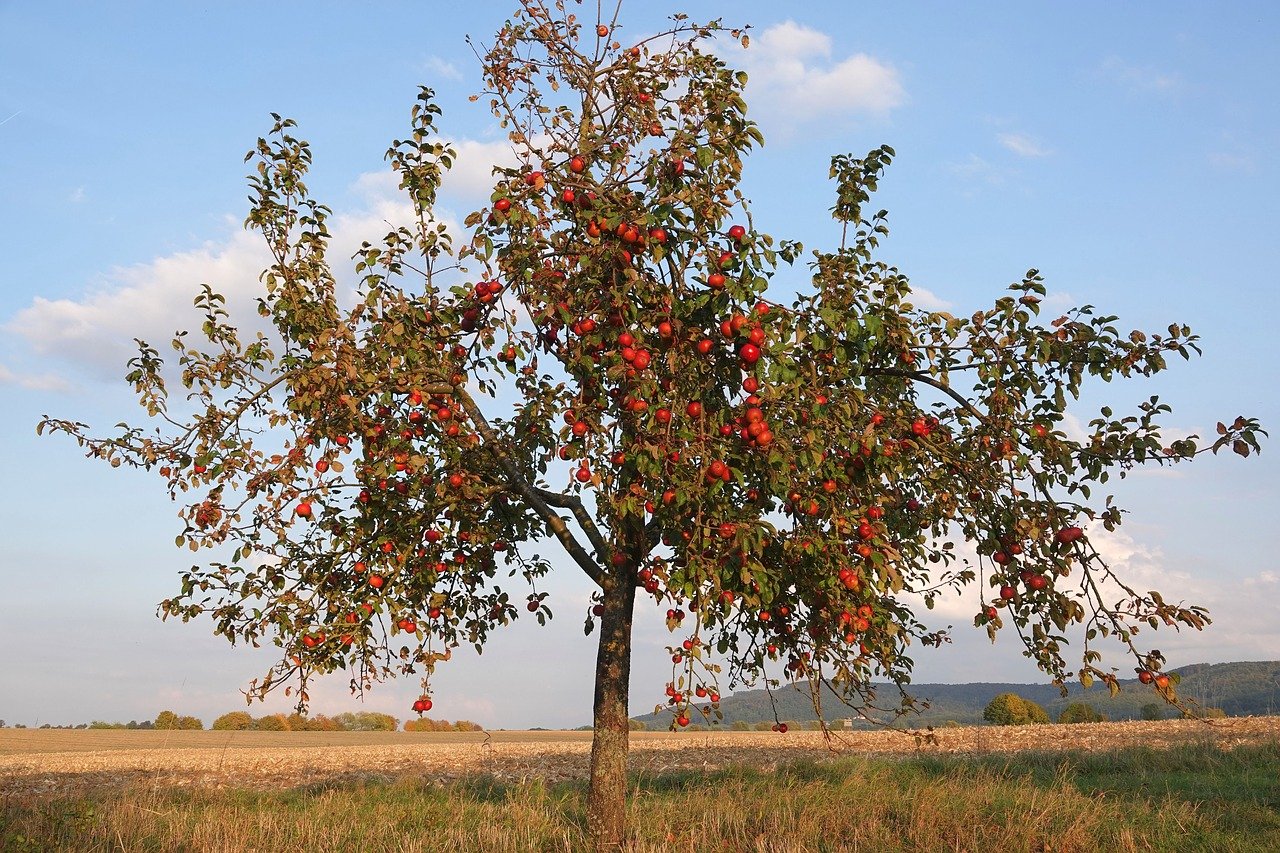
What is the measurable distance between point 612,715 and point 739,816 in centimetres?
176

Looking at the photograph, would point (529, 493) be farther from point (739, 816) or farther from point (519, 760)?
point (519, 760)

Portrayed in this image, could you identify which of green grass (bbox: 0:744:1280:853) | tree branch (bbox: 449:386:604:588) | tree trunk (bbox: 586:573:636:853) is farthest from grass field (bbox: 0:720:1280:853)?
tree branch (bbox: 449:386:604:588)

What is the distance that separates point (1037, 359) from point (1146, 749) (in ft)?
38.6

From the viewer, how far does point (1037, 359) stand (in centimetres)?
812

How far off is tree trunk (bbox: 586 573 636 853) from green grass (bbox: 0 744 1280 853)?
0.89 ft

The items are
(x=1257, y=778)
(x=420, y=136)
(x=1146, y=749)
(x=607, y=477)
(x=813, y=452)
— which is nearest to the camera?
(x=813, y=452)

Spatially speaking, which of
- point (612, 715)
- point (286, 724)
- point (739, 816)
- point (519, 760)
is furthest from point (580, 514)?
point (286, 724)

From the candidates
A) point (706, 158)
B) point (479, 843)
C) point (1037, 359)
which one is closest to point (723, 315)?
point (706, 158)

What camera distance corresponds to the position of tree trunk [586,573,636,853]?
9.09 m

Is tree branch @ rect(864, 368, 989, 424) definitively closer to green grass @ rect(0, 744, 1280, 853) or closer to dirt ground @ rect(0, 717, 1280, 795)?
green grass @ rect(0, 744, 1280, 853)

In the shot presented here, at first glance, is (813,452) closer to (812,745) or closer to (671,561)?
(671,561)

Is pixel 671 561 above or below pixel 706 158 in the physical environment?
below

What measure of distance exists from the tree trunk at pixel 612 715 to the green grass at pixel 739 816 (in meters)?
0.27

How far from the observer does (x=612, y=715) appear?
9.40 m
